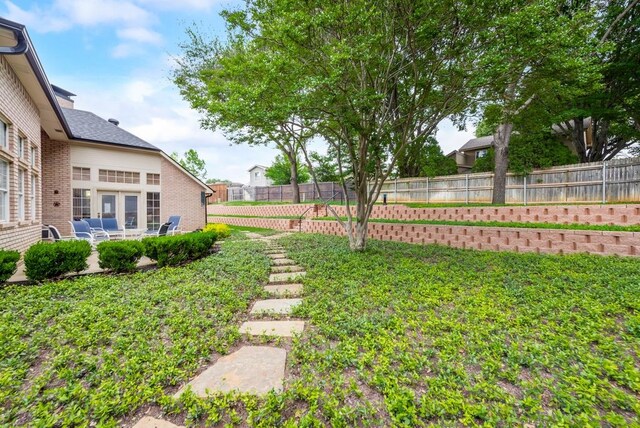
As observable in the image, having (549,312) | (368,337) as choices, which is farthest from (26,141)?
(549,312)

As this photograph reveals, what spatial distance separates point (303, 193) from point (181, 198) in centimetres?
943

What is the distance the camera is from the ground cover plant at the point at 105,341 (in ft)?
6.06

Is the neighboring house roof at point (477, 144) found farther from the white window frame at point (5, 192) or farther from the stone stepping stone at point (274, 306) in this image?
the white window frame at point (5, 192)

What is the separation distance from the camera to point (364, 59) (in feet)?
16.0

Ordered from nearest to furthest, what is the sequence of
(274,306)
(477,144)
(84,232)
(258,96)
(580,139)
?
1. (274,306)
2. (258,96)
3. (84,232)
4. (580,139)
5. (477,144)

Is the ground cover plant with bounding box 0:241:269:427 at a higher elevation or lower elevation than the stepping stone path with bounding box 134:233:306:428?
higher

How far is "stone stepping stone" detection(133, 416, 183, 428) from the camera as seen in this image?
65.6 inches

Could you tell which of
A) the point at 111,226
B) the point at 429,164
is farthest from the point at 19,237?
the point at 429,164

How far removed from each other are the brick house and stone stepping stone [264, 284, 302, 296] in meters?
4.78

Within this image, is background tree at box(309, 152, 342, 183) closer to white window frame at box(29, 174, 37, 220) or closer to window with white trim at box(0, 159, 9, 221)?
window with white trim at box(0, 159, 9, 221)

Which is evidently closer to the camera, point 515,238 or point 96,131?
point 515,238

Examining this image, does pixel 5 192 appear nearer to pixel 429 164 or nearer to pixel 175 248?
pixel 175 248

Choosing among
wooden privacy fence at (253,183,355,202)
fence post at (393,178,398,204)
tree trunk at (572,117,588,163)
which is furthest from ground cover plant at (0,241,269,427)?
tree trunk at (572,117,588,163)

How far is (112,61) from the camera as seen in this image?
10.1m
